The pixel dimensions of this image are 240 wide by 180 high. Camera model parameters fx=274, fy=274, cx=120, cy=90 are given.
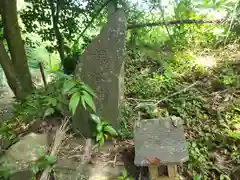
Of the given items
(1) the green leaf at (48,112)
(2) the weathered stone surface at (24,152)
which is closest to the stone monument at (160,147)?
(2) the weathered stone surface at (24,152)

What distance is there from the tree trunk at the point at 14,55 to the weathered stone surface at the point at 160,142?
2.23 meters

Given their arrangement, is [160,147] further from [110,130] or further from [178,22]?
[178,22]

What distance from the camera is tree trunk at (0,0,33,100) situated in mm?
3824

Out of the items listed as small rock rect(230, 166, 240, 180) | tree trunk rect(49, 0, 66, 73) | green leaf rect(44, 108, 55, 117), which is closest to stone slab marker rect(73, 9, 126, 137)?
green leaf rect(44, 108, 55, 117)

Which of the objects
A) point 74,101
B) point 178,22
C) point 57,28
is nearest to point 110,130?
point 74,101

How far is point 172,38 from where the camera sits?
14.1 ft

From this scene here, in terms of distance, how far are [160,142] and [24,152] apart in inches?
55.9

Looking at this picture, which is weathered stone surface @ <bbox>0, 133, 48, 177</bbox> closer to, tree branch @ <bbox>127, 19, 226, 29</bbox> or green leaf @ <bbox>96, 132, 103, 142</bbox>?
green leaf @ <bbox>96, 132, 103, 142</bbox>

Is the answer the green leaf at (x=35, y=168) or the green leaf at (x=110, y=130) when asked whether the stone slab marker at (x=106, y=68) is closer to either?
the green leaf at (x=110, y=130)

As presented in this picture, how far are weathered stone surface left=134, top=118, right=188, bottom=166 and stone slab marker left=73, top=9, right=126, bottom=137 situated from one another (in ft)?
1.35

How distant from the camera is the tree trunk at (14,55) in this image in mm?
3824

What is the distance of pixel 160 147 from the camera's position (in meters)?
2.61

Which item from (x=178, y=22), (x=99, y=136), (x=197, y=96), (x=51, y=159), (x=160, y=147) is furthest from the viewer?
(x=178, y=22)

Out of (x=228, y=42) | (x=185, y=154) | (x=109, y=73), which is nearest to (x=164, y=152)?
(x=185, y=154)
